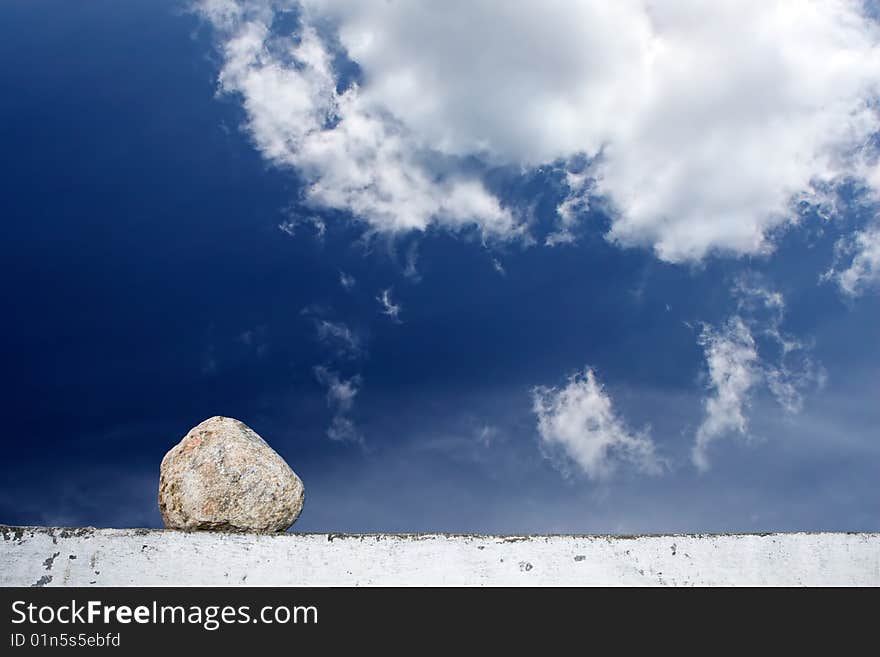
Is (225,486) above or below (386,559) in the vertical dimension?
above

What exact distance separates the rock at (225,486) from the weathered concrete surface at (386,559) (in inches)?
9.2

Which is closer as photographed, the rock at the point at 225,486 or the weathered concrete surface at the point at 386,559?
the weathered concrete surface at the point at 386,559

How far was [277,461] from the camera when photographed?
26.0 feet

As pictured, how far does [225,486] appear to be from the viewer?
24.7 ft

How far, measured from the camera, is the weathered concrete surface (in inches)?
280

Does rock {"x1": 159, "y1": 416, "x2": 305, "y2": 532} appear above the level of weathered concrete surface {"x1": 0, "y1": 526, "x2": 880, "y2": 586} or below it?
above

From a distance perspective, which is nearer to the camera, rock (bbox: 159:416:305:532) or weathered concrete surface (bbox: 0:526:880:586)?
weathered concrete surface (bbox: 0:526:880:586)

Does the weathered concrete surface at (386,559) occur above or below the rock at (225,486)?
below

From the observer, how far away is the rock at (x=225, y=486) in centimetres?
750

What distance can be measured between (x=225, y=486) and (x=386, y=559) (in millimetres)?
1893

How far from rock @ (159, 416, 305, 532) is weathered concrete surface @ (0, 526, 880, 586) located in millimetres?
235

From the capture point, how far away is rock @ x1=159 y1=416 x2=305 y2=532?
24.6ft
